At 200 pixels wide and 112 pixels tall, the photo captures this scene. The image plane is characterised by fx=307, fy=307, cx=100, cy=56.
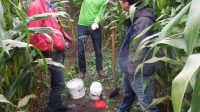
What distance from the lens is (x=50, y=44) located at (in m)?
2.75

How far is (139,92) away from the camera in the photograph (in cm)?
240

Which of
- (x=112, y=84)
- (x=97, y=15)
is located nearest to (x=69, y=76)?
(x=112, y=84)

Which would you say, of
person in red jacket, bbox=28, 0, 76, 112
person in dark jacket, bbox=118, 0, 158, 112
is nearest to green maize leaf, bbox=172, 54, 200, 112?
person in dark jacket, bbox=118, 0, 158, 112

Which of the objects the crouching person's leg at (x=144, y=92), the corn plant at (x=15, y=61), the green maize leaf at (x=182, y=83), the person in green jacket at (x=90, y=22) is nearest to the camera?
the green maize leaf at (x=182, y=83)

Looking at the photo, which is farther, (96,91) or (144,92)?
(96,91)

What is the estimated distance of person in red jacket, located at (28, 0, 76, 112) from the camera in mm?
2740

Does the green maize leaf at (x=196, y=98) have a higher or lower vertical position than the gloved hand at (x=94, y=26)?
higher

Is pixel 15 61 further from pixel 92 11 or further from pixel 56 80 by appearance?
pixel 92 11

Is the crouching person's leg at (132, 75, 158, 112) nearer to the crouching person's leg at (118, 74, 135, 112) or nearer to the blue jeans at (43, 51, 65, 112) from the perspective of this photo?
the crouching person's leg at (118, 74, 135, 112)

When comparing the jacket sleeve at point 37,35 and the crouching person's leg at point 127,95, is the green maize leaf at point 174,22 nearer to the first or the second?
the crouching person's leg at point 127,95

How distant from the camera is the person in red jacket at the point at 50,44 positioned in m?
2.74

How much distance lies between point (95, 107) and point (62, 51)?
897 mm

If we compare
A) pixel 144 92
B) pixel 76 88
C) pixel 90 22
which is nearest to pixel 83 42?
pixel 90 22

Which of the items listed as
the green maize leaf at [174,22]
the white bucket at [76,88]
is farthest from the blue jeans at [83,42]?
the green maize leaf at [174,22]
